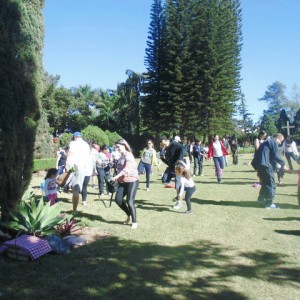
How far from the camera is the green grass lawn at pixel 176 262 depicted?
13.3ft

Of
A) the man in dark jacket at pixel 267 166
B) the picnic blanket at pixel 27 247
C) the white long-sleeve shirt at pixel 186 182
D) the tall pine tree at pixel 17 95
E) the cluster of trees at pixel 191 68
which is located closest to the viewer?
the picnic blanket at pixel 27 247

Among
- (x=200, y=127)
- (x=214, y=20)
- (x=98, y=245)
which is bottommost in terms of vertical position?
(x=98, y=245)

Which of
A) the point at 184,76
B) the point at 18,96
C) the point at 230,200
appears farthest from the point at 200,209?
the point at 184,76

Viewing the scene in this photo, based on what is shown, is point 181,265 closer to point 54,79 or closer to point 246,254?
point 246,254

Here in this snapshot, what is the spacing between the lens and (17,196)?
5934 mm

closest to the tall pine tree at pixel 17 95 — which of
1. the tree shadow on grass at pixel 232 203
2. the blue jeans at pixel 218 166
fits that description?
the tree shadow on grass at pixel 232 203

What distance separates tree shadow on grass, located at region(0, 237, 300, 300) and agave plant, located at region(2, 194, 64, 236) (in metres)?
0.64

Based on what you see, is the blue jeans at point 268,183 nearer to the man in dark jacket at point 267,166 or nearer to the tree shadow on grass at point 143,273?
the man in dark jacket at point 267,166

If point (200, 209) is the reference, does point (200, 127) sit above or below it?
above

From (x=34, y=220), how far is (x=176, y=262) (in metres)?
2.36

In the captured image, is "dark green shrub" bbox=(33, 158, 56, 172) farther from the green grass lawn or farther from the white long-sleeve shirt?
the white long-sleeve shirt

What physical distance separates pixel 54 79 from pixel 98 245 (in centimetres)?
7107

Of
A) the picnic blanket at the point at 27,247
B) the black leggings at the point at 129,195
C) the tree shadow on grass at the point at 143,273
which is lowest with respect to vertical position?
the tree shadow on grass at the point at 143,273

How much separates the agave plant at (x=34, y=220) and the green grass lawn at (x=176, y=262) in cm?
63
